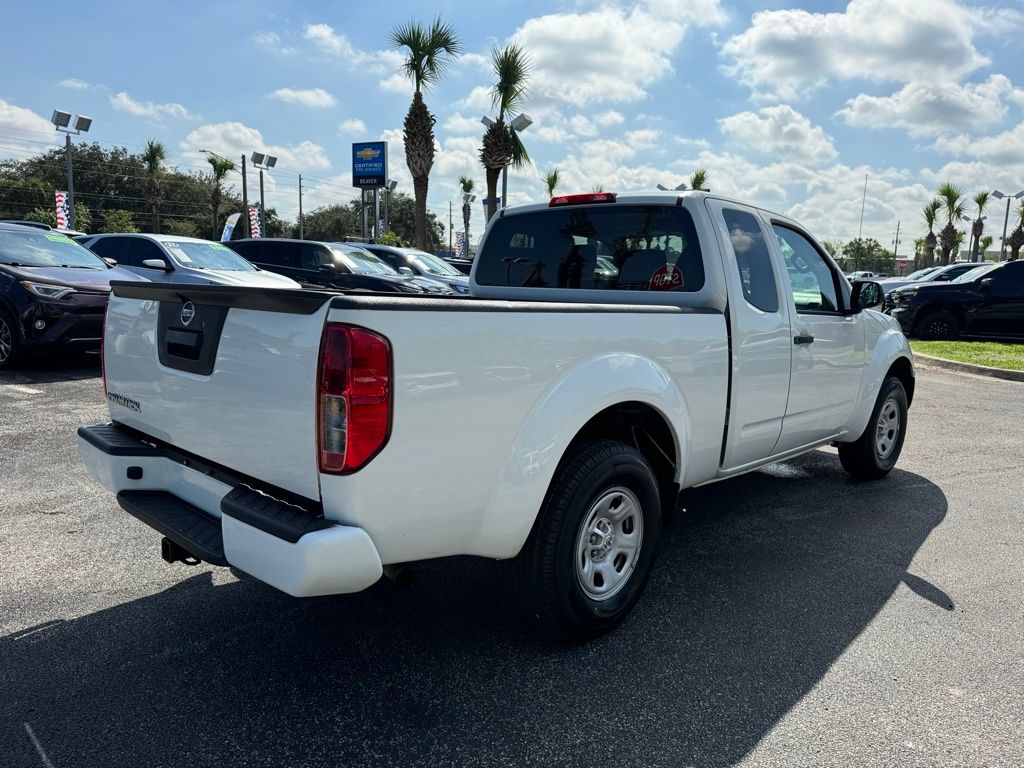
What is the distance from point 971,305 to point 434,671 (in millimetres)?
15430

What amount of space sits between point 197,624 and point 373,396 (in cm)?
162

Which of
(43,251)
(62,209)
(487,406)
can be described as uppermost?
(62,209)

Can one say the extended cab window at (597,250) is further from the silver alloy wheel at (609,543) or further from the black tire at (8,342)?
the black tire at (8,342)

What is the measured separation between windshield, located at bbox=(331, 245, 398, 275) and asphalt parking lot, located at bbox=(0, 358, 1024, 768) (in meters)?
9.92

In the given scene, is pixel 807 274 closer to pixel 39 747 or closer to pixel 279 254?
pixel 39 747

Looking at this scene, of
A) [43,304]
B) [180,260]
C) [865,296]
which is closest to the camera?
[865,296]

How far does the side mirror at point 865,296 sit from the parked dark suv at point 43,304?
7.42m

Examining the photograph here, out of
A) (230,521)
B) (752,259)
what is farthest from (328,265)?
(230,521)

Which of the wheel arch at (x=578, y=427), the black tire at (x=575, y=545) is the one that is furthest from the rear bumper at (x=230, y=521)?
the black tire at (x=575, y=545)

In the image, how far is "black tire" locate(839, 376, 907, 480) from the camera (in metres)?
5.32

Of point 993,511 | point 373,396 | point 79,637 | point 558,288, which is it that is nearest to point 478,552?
point 373,396

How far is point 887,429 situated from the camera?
5566 millimetres

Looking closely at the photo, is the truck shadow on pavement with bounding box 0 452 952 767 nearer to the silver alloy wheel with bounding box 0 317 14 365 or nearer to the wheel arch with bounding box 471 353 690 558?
the wheel arch with bounding box 471 353 690 558

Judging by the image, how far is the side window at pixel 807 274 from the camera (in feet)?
14.4
